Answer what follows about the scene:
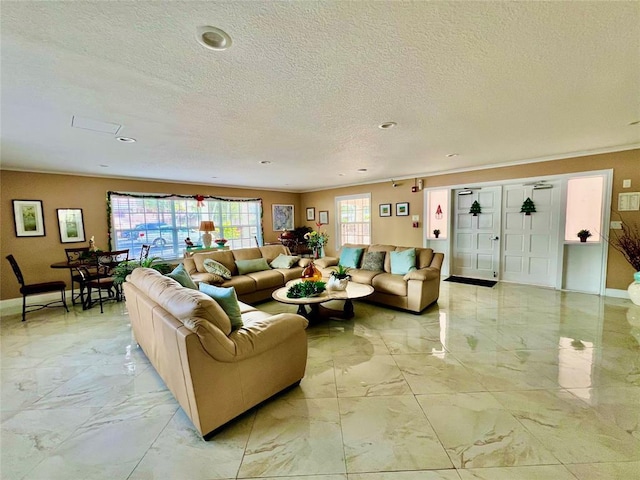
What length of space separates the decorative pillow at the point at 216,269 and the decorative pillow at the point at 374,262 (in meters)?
2.24

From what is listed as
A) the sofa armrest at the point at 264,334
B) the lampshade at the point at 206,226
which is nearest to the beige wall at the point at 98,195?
the lampshade at the point at 206,226

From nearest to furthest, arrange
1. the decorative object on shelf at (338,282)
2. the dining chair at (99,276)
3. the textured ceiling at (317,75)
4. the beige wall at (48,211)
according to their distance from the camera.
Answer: the textured ceiling at (317,75)
the decorative object on shelf at (338,282)
the dining chair at (99,276)
the beige wall at (48,211)

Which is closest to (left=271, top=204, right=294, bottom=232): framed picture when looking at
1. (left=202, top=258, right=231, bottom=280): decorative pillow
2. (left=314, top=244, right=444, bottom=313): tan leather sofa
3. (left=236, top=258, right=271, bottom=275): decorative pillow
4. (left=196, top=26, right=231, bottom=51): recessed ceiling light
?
(left=236, top=258, right=271, bottom=275): decorative pillow

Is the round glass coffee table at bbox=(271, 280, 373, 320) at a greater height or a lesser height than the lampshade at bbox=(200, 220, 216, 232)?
lesser

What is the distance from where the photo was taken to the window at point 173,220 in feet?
18.4

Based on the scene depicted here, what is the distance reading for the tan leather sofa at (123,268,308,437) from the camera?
5.17 feet

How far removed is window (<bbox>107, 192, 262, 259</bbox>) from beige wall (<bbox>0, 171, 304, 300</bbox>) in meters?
0.21

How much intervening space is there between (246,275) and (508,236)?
16.3 ft

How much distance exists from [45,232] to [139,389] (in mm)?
4484

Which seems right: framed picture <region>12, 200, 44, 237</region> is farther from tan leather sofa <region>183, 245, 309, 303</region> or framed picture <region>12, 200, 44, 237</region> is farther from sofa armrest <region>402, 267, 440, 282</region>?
sofa armrest <region>402, 267, 440, 282</region>

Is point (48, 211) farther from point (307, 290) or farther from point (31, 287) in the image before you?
point (307, 290)

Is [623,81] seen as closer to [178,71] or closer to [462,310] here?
[462,310]

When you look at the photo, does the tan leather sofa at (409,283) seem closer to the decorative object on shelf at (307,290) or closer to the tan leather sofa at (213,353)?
the decorative object on shelf at (307,290)

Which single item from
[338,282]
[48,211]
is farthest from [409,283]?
[48,211]
